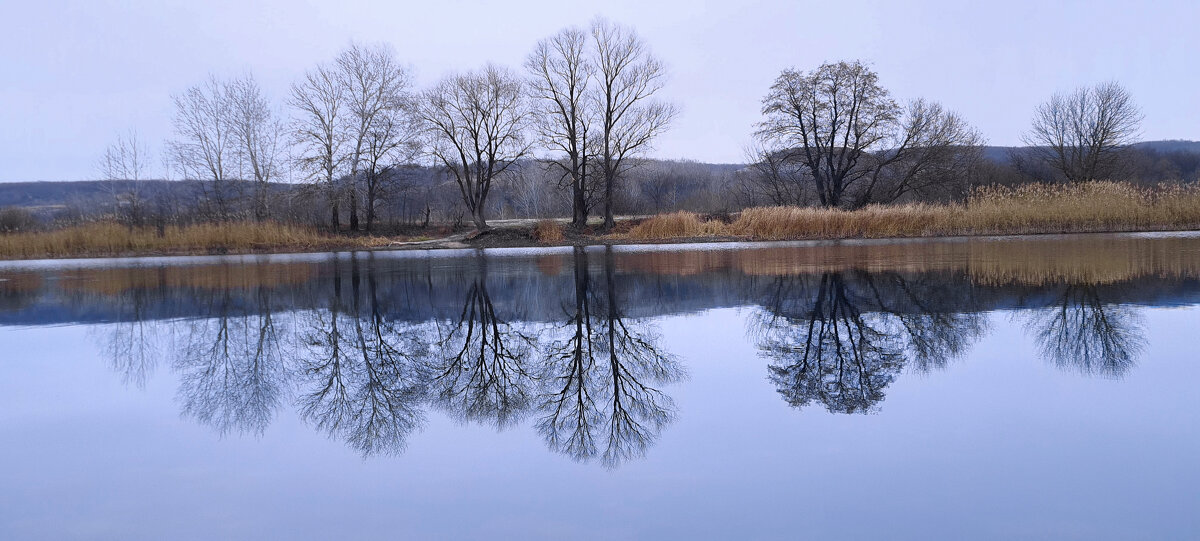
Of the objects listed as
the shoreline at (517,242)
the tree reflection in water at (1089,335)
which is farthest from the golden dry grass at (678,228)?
the tree reflection in water at (1089,335)

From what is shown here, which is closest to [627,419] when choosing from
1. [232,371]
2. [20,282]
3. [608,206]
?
→ [232,371]

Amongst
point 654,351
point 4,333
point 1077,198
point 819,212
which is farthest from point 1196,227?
point 4,333

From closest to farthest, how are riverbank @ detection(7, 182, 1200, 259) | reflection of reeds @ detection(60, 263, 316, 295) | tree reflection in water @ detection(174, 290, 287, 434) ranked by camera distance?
tree reflection in water @ detection(174, 290, 287, 434)
reflection of reeds @ detection(60, 263, 316, 295)
riverbank @ detection(7, 182, 1200, 259)

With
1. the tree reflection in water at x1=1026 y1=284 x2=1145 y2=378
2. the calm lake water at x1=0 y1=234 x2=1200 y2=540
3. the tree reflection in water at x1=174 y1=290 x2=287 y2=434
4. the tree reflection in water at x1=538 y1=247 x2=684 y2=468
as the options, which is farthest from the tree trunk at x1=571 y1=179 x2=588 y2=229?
the tree reflection in water at x1=1026 y1=284 x2=1145 y2=378

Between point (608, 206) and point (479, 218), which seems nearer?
point (608, 206)

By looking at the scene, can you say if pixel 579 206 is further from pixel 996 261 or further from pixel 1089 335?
pixel 1089 335

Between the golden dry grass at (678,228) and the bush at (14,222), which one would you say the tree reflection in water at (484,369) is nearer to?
the golden dry grass at (678,228)

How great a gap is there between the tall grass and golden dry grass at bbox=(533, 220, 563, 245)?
405 cm

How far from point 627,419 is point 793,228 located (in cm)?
2525

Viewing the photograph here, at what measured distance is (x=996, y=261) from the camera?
13961 mm

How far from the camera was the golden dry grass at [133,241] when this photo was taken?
91.1 feet

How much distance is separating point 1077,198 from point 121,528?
29497 mm

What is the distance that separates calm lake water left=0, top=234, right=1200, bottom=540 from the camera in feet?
10.5

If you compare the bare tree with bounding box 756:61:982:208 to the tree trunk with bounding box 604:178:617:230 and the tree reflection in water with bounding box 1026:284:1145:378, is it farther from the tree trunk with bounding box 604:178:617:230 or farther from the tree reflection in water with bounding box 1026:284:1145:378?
the tree reflection in water with bounding box 1026:284:1145:378
